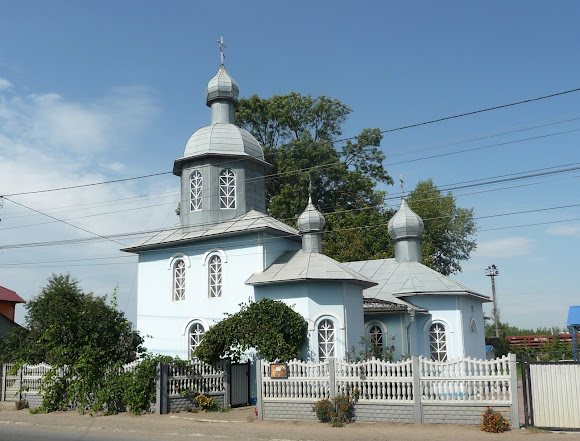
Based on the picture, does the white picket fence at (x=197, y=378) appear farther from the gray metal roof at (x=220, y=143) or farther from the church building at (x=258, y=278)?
the gray metal roof at (x=220, y=143)

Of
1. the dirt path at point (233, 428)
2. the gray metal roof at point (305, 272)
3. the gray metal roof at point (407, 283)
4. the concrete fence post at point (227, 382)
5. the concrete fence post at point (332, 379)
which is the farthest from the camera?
the gray metal roof at point (407, 283)

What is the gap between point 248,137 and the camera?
2391 centimetres

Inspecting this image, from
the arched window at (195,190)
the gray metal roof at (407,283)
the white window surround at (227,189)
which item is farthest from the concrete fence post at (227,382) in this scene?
the arched window at (195,190)

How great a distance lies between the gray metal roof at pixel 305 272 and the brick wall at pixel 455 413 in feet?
18.9

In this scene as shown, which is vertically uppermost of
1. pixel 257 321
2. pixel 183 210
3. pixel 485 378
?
pixel 183 210

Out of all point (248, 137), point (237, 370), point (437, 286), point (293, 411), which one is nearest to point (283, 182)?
point (248, 137)

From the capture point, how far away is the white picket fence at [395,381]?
12.4 metres

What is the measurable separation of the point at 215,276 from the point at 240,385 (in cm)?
433

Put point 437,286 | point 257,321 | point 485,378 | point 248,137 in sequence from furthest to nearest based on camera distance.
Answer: point 248,137, point 437,286, point 257,321, point 485,378

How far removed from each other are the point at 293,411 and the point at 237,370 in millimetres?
3508

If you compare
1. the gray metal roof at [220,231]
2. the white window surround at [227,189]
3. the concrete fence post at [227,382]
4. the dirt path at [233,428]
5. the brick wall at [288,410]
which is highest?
the white window surround at [227,189]

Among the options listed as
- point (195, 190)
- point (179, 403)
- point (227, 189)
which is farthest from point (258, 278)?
point (195, 190)

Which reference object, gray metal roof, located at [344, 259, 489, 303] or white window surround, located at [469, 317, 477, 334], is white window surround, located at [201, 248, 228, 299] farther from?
white window surround, located at [469, 317, 477, 334]

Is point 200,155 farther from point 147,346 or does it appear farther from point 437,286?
point 437,286
